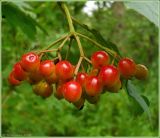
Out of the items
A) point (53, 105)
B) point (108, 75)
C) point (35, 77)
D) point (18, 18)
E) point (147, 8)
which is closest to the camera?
point (147, 8)

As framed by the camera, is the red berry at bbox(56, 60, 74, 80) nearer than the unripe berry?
Yes

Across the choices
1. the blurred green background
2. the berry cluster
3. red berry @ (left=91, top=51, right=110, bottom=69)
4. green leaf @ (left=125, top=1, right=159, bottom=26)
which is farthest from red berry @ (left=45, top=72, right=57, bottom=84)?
green leaf @ (left=125, top=1, right=159, bottom=26)

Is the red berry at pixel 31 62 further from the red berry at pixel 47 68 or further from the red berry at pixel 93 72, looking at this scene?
the red berry at pixel 93 72

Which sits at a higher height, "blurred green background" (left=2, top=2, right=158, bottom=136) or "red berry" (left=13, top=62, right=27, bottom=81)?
"red berry" (left=13, top=62, right=27, bottom=81)

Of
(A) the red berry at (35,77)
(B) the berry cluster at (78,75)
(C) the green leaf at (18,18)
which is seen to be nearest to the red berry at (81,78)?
(B) the berry cluster at (78,75)

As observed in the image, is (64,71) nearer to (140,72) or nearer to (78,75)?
(78,75)

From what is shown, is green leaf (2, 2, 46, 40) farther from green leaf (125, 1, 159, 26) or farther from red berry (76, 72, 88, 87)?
green leaf (125, 1, 159, 26)

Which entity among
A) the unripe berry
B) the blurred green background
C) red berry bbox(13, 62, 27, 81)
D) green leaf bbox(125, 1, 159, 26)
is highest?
green leaf bbox(125, 1, 159, 26)

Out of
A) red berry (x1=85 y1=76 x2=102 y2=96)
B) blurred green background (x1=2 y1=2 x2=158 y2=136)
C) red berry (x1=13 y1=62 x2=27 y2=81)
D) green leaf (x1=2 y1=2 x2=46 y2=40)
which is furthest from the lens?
blurred green background (x1=2 y1=2 x2=158 y2=136)

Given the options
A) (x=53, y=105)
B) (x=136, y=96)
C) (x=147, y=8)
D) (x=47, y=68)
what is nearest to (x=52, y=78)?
(x=47, y=68)
